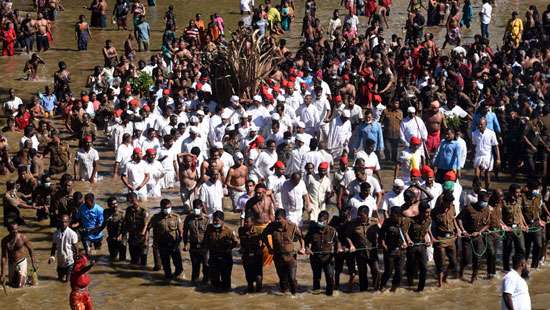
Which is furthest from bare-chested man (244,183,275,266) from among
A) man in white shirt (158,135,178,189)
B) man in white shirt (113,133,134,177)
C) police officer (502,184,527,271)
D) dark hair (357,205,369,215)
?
man in white shirt (113,133,134,177)

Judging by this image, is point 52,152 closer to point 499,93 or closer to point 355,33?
point 499,93

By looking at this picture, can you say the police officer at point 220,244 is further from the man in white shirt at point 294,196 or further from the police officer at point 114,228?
the man in white shirt at point 294,196

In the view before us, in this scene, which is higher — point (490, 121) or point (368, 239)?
point (490, 121)

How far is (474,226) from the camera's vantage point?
18406 millimetres

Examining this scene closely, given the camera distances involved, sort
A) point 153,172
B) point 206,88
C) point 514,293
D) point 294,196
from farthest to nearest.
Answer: point 206,88 < point 153,172 < point 294,196 < point 514,293

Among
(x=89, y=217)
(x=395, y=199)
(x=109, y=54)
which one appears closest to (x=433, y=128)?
(x=395, y=199)

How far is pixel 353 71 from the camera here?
28547 millimetres

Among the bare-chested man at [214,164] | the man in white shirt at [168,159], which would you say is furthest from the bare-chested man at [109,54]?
the bare-chested man at [214,164]

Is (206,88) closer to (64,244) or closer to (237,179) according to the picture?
(237,179)

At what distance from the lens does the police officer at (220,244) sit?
59.7 feet

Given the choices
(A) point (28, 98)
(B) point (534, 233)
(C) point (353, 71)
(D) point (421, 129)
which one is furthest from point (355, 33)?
(B) point (534, 233)

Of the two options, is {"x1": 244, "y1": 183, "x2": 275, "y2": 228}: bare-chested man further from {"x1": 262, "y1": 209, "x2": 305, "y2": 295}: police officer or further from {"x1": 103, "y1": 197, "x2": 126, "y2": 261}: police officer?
{"x1": 103, "y1": 197, "x2": 126, "y2": 261}: police officer

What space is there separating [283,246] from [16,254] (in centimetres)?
399

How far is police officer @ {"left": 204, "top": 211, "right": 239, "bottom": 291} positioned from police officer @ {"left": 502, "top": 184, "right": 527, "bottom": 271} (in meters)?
4.08
